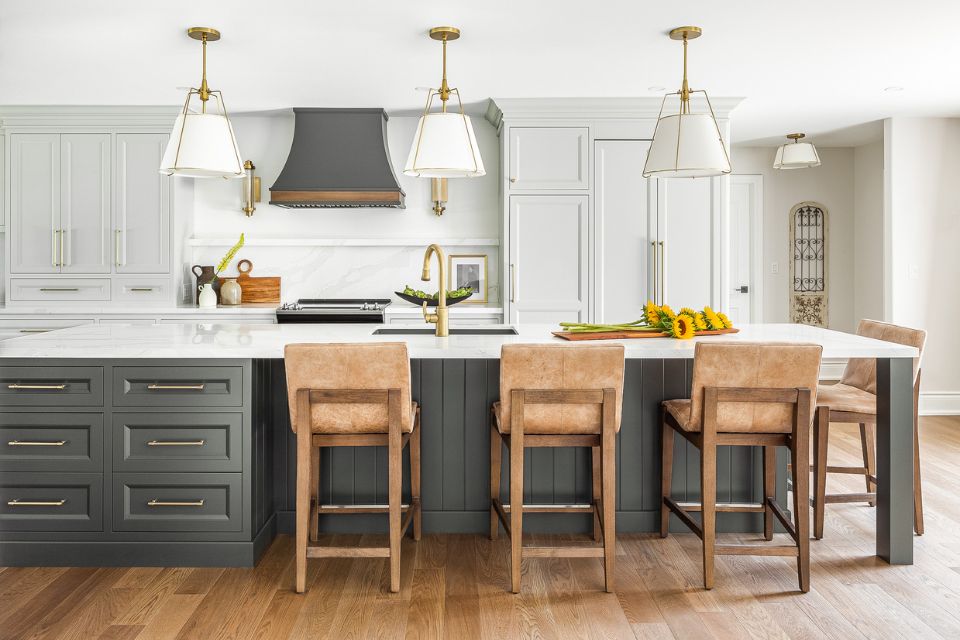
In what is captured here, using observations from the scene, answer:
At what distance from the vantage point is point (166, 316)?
5223 millimetres

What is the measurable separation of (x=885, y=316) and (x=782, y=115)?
177cm

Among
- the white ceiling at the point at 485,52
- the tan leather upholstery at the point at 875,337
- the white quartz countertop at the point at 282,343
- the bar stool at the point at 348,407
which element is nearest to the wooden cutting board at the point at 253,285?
the white ceiling at the point at 485,52

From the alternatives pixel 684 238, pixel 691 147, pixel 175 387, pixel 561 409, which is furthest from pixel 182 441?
pixel 684 238

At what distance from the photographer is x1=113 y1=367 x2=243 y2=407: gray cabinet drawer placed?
2715 millimetres

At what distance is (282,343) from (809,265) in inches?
231

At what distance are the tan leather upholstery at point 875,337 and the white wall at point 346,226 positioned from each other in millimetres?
2796

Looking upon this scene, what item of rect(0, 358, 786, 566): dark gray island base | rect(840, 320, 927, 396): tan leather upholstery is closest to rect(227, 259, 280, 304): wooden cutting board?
rect(0, 358, 786, 566): dark gray island base

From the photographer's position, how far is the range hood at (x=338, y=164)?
17.1 ft

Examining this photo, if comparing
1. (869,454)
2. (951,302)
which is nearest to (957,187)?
(951,302)

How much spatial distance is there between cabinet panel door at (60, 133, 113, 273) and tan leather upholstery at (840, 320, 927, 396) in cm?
482

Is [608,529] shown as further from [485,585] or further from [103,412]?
[103,412]

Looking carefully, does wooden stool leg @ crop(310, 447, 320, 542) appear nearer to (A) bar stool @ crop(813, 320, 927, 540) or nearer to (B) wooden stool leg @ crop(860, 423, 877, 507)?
(A) bar stool @ crop(813, 320, 927, 540)

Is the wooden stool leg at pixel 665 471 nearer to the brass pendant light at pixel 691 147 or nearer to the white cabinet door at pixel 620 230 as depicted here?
the brass pendant light at pixel 691 147

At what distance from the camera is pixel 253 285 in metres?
5.70
